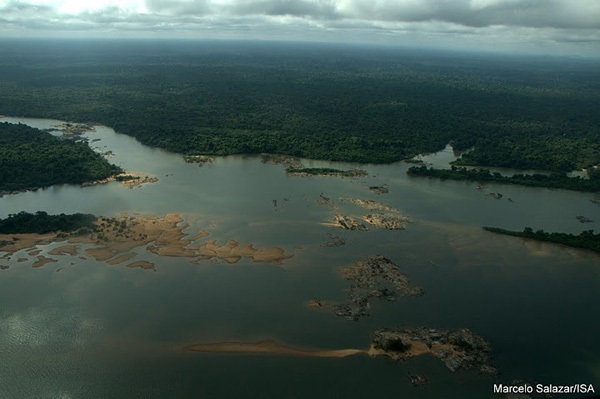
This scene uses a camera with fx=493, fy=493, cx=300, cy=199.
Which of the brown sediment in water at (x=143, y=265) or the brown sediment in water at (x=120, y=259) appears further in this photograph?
the brown sediment in water at (x=120, y=259)

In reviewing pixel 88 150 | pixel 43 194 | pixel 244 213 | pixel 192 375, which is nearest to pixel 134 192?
pixel 43 194

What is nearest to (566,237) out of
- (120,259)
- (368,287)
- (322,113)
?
(368,287)

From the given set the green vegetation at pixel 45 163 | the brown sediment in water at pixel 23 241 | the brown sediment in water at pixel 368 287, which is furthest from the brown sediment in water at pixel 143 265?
the green vegetation at pixel 45 163

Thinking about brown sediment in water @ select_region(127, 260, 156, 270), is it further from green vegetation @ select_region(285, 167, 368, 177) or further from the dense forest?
the dense forest

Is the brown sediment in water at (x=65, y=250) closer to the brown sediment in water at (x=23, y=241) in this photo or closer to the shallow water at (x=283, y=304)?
the shallow water at (x=283, y=304)

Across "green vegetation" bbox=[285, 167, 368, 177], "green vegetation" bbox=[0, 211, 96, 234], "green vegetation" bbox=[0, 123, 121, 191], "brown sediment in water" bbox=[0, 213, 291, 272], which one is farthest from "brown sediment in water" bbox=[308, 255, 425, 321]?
"green vegetation" bbox=[0, 123, 121, 191]

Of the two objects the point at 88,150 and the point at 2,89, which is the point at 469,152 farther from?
the point at 2,89
